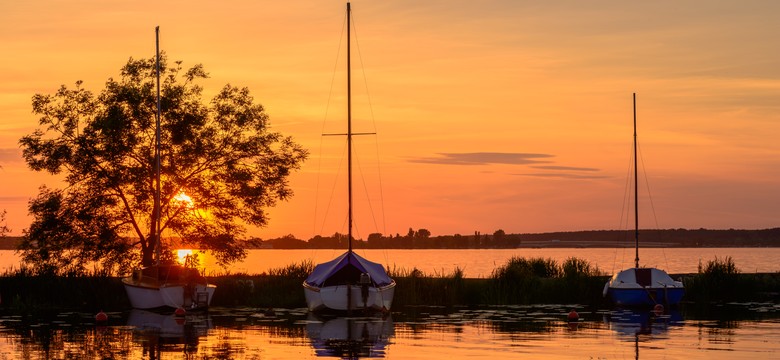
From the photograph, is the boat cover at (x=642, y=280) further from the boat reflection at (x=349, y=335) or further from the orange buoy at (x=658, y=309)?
A: the boat reflection at (x=349, y=335)

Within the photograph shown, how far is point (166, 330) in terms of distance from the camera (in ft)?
128

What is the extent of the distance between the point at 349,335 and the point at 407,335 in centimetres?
188

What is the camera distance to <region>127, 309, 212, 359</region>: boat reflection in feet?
105

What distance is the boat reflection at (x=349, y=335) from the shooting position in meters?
31.2

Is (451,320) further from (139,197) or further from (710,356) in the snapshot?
(139,197)

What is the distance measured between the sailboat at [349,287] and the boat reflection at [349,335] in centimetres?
89

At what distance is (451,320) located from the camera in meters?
43.6

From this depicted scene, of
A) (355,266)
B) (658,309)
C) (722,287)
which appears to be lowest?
(658,309)

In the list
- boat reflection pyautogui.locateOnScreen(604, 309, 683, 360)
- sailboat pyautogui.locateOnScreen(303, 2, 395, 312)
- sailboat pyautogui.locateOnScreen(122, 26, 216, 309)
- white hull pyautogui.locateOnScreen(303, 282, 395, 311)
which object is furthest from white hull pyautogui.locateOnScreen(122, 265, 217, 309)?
boat reflection pyautogui.locateOnScreen(604, 309, 683, 360)

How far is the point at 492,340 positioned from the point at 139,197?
104 ft

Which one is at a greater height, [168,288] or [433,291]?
[168,288]

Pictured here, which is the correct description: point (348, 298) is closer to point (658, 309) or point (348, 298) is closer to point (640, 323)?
point (640, 323)

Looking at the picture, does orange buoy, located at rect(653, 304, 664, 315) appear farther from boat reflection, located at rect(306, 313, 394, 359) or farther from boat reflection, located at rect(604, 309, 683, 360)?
boat reflection, located at rect(306, 313, 394, 359)

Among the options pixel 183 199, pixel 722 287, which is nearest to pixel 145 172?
pixel 183 199
